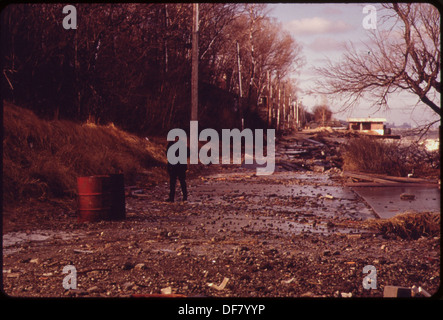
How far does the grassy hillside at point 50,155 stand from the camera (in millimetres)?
9984

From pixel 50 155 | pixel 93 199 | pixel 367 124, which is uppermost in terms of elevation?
pixel 367 124

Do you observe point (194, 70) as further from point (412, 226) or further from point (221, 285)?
point (221, 285)

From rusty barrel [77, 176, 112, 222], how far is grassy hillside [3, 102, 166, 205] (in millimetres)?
1759

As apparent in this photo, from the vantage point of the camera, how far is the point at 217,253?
6.34 meters

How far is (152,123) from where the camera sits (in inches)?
703

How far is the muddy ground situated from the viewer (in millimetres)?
4789

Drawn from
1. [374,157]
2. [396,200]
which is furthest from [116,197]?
[374,157]

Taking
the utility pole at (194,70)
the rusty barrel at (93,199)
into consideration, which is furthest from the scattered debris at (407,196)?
the utility pole at (194,70)

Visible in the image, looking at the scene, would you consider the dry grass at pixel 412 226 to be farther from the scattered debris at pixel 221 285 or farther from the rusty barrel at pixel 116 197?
the rusty barrel at pixel 116 197

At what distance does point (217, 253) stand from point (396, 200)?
255 inches

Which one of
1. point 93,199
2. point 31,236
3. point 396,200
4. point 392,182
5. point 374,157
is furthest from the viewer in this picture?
point 374,157

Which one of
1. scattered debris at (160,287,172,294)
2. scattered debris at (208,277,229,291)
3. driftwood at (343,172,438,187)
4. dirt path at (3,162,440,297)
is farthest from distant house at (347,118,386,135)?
scattered debris at (160,287,172,294)
